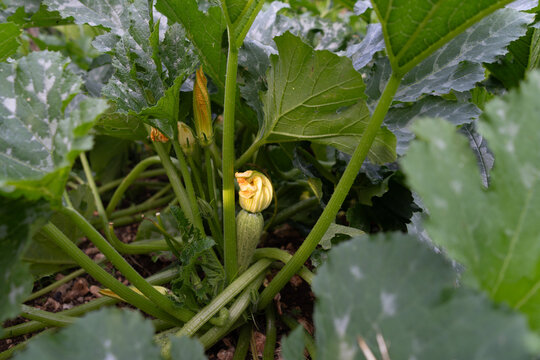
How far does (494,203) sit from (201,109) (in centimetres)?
70

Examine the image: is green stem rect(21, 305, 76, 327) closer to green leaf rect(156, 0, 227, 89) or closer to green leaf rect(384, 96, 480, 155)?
green leaf rect(156, 0, 227, 89)

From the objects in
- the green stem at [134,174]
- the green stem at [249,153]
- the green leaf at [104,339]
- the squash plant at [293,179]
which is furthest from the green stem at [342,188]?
the green stem at [134,174]

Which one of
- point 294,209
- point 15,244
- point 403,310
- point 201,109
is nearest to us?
point 403,310

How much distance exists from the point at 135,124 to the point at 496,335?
3.28ft

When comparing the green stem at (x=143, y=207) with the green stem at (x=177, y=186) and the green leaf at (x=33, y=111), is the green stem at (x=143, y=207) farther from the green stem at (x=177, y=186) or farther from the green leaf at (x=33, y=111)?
the green leaf at (x=33, y=111)

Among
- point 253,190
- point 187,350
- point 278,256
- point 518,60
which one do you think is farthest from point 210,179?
point 518,60

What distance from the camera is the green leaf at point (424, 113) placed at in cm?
110

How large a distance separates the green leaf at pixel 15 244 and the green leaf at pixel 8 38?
1.57ft

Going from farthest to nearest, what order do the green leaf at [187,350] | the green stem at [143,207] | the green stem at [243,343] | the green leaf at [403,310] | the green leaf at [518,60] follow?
1. the green stem at [143,207]
2. the green leaf at [518,60]
3. the green stem at [243,343]
4. the green leaf at [187,350]
5. the green leaf at [403,310]

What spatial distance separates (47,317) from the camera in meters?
0.99

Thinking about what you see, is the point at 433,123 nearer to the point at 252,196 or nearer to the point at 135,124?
the point at 252,196

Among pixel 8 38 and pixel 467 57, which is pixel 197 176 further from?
pixel 467 57

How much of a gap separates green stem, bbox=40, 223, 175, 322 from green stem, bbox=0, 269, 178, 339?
0.58 ft

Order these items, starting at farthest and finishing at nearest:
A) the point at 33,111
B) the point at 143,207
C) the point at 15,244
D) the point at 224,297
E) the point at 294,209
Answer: the point at 143,207 < the point at 294,209 < the point at 224,297 < the point at 33,111 < the point at 15,244
